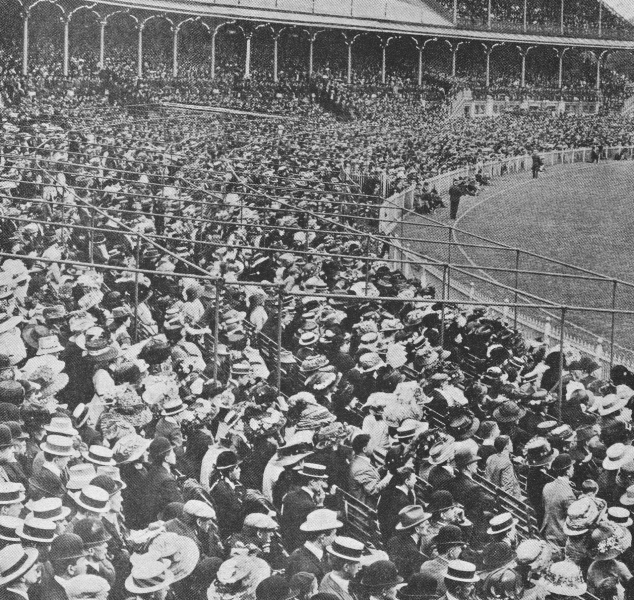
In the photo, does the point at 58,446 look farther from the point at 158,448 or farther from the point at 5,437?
the point at 158,448

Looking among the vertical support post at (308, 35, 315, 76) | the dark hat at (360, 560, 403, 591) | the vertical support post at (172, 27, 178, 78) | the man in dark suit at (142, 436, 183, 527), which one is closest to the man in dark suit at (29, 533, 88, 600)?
the man in dark suit at (142, 436, 183, 527)

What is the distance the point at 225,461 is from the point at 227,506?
37 centimetres

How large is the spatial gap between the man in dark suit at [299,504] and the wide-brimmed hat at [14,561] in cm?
167

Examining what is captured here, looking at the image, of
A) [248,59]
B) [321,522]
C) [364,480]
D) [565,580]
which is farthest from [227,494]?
[248,59]

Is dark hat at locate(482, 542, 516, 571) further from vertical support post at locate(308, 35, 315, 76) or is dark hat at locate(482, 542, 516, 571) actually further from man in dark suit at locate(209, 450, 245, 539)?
vertical support post at locate(308, 35, 315, 76)

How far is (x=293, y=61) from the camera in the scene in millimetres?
48125

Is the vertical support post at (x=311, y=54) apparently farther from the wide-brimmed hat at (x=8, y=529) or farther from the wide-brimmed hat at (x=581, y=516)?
the wide-brimmed hat at (x=8, y=529)

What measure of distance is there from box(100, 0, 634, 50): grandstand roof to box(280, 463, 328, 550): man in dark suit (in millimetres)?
36089

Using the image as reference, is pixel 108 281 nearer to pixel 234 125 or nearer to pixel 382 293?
pixel 382 293

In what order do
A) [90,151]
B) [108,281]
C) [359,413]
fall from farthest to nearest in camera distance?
[90,151] → [108,281] → [359,413]

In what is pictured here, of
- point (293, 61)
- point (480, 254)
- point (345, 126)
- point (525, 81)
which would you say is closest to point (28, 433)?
point (480, 254)

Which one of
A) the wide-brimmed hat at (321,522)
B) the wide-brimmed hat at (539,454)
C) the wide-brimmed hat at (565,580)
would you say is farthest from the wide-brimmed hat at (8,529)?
the wide-brimmed hat at (539,454)

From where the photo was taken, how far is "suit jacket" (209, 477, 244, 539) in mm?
6504

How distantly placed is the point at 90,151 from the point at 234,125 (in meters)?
9.74
